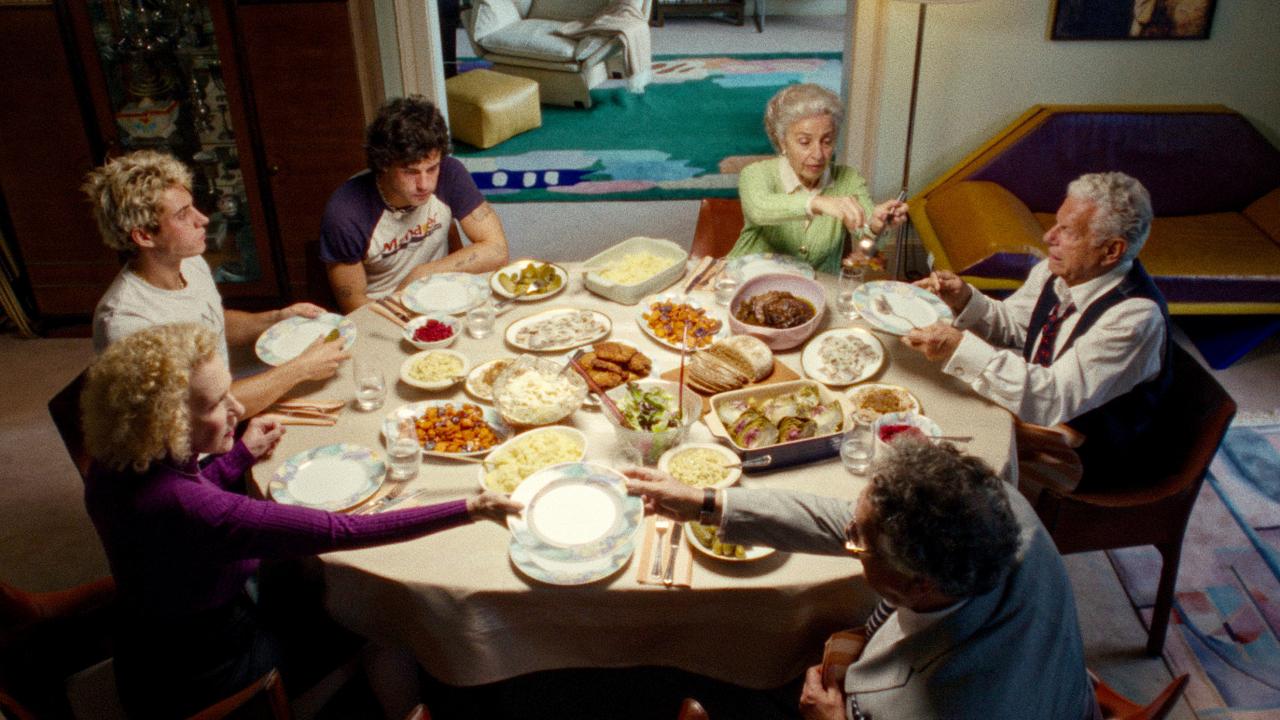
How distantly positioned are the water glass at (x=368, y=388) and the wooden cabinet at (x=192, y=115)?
2.30 metres

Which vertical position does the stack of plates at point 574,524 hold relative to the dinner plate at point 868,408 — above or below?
below

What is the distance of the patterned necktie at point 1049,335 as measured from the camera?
246cm

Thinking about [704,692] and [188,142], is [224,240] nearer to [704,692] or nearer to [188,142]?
[188,142]

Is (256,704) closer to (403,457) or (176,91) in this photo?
(403,457)

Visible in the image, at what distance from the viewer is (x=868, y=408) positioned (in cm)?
224

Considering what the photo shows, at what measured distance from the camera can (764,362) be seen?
2348 millimetres

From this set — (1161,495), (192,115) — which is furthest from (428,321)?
(192,115)

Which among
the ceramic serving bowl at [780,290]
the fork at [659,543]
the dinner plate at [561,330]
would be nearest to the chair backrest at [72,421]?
the dinner plate at [561,330]

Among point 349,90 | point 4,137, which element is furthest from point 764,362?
point 4,137

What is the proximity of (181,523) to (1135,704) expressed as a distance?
185cm

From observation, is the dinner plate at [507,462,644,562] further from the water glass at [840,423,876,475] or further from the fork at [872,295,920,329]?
the fork at [872,295,920,329]

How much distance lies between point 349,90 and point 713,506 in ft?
10.4

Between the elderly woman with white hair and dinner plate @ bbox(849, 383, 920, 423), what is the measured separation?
2.62 ft

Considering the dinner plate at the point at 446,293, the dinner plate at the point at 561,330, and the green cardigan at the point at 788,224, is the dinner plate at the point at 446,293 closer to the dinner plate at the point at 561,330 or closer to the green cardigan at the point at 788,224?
the dinner plate at the point at 561,330
